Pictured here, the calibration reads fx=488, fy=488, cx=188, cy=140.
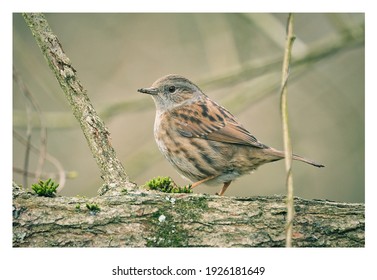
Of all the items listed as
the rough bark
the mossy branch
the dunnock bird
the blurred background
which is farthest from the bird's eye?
the rough bark

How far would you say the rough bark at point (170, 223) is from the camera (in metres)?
4.04

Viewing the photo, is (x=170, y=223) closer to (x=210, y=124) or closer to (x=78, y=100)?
(x=78, y=100)

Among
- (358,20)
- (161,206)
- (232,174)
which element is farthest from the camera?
(358,20)

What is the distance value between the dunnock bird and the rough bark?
1.27m

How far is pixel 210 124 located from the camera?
19.4 ft

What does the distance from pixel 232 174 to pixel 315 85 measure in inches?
116

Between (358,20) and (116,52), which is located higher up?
(116,52)

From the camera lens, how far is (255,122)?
8.29 metres

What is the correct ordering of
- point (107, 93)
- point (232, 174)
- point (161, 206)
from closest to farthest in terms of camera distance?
point (161, 206), point (232, 174), point (107, 93)

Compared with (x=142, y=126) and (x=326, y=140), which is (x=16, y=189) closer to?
(x=142, y=126)

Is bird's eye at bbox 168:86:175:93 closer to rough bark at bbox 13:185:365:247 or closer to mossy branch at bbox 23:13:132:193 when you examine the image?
mossy branch at bbox 23:13:132:193

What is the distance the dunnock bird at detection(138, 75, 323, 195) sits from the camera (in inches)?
217
